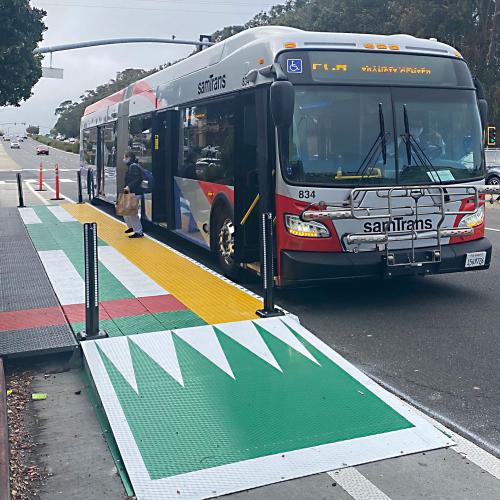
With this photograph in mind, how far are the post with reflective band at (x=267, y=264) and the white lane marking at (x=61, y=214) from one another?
1017 cm

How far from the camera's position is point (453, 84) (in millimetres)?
8281

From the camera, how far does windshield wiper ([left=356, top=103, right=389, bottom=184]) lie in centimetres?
772

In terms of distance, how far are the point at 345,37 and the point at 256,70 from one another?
107cm

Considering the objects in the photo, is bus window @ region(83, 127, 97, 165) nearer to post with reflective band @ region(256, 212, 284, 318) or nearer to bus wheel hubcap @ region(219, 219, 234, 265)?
bus wheel hubcap @ region(219, 219, 234, 265)

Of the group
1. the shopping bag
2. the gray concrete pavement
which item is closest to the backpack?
the shopping bag

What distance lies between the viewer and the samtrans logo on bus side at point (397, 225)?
303 inches

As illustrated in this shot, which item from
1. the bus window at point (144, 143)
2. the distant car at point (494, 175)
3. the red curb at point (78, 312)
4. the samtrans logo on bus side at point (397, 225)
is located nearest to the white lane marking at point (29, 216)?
the bus window at point (144, 143)

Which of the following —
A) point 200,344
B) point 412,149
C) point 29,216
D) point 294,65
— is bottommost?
point 200,344

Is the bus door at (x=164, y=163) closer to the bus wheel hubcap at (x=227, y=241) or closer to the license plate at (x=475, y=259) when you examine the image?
the bus wheel hubcap at (x=227, y=241)

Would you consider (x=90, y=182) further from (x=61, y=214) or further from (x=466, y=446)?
(x=466, y=446)

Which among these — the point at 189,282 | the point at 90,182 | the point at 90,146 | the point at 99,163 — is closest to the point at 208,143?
the point at 189,282

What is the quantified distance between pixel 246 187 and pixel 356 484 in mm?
5137

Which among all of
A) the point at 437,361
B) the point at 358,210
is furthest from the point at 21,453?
the point at 358,210

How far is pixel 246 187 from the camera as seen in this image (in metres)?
8.79
